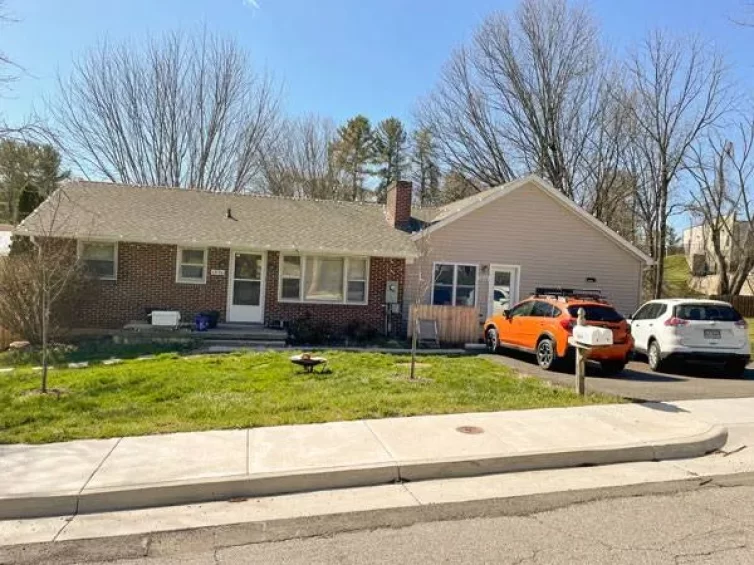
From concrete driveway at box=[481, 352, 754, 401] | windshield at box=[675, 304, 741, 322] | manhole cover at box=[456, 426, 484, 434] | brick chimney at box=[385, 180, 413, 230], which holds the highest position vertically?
brick chimney at box=[385, 180, 413, 230]

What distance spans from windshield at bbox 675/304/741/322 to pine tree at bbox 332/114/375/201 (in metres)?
28.1

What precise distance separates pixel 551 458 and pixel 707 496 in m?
1.45

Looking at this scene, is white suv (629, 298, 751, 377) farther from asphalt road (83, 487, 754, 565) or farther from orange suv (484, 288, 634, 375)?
asphalt road (83, 487, 754, 565)

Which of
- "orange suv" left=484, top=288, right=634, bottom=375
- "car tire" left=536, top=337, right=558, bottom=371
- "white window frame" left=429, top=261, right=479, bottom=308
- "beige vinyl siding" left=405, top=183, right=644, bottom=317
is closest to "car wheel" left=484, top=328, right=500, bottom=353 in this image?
"orange suv" left=484, top=288, right=634, bottom=375

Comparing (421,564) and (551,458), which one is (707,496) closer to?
(551,458)

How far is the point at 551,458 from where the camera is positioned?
6.00 meters

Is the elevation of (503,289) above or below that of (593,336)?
above

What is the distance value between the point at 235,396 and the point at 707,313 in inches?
398

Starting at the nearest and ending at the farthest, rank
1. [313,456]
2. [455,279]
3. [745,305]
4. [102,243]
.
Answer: [313,456] → [102,243] → [455,279] → [745,305]

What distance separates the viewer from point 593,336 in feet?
28.8

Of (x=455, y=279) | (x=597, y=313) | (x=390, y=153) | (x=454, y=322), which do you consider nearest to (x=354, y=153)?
(x=390, y=153)

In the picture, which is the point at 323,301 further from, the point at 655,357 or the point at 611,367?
the point at 655,357

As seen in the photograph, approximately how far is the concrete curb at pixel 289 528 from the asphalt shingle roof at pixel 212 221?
1235 cm

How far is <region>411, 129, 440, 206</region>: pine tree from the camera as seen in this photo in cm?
3481
